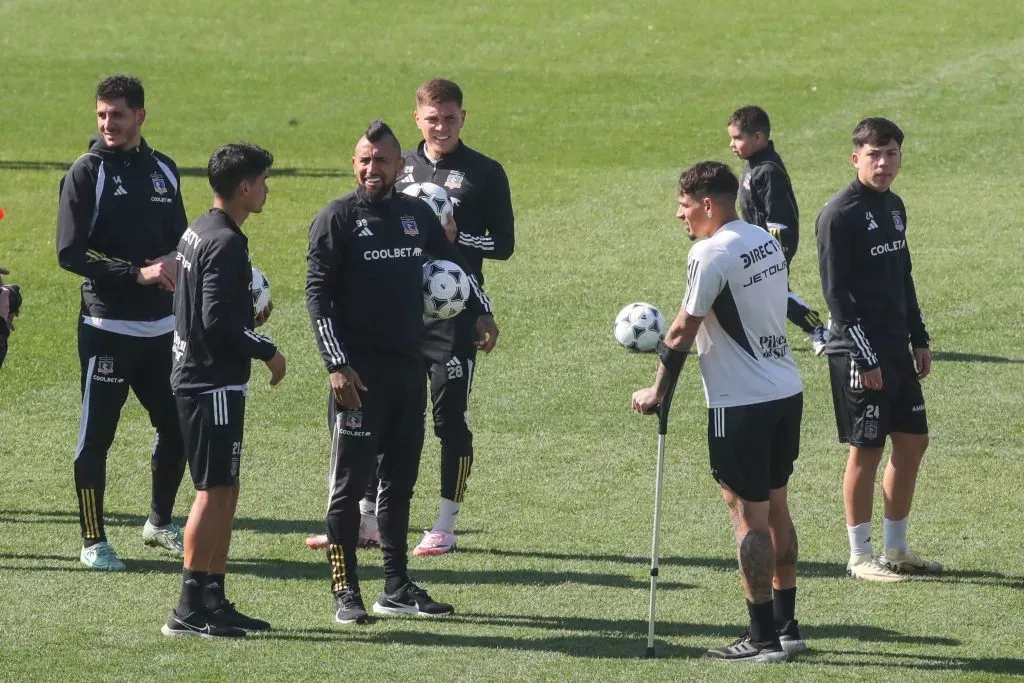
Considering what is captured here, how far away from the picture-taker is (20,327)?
552 inches

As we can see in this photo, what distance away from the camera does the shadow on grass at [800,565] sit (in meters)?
8.27

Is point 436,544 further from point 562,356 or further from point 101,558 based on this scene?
point 562,356

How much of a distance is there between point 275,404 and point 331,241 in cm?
472

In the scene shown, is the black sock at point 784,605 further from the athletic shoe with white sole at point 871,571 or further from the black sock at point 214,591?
the black sock at point 214,591

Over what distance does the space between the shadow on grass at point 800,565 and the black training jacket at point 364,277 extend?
176 cm

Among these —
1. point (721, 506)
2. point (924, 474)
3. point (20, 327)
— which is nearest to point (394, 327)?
point (721, 506)

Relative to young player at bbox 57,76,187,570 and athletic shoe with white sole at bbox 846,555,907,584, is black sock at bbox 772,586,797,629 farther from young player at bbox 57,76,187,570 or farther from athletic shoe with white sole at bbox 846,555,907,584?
young player at bbox 57,76,187,570

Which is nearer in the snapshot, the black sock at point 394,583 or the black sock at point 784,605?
the black sock at point 784,605

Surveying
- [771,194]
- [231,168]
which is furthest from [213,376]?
[771,194]

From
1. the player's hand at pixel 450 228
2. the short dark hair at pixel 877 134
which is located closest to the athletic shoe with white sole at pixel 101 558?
the player's hand at pixel 450 228

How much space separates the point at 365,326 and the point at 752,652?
2323 mm

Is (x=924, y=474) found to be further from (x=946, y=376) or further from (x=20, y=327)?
(x=20, y=327)

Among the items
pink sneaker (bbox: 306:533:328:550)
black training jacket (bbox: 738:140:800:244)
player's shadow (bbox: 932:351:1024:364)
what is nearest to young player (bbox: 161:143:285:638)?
pink sneaker (bbox: 306:533:328:550)

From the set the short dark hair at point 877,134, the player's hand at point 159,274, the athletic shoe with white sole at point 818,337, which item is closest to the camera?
the short dark hair at point 877,134
